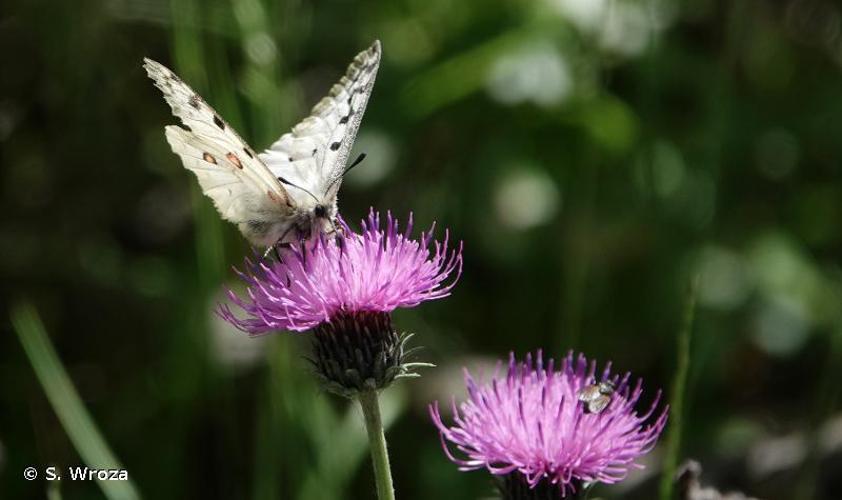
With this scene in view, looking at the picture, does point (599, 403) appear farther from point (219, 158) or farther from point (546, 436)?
point (219, 158)

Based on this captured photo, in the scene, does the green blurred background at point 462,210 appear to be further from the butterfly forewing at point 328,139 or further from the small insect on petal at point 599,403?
the small insect on petal at point 599,403

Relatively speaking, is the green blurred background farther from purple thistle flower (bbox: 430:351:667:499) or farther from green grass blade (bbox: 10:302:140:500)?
purple thistle flower (bbox: 430:351:667:499)

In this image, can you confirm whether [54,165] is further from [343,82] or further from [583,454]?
[583,454]

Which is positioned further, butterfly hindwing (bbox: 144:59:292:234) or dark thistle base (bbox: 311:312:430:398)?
butterfly hindwing (bbox: 144:59:292:234)

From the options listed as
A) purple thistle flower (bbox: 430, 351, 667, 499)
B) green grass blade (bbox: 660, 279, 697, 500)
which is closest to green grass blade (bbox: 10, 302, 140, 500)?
purple thistle flower (bbox: 430, 351, 667, 499)

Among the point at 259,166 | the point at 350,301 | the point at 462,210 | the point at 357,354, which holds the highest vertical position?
the point at 462,210

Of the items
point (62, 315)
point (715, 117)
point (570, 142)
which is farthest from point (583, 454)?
point (62, 315)

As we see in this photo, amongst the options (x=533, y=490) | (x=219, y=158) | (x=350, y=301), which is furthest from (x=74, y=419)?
(x=533, y=490)
